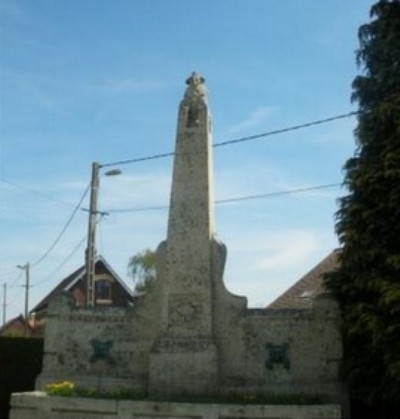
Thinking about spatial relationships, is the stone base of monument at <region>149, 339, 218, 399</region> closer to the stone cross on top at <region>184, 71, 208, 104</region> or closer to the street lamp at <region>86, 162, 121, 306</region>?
the stone cross on top at <region>184, 71, 208, 104</region>

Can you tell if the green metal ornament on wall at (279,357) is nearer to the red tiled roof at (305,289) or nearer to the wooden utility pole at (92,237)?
the red tiled roof at (305,289)

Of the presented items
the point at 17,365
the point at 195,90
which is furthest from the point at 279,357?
the point at 17,365

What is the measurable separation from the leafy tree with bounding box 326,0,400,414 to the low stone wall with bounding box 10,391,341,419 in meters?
1.52

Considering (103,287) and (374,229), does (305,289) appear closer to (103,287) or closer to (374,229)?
(374,229)

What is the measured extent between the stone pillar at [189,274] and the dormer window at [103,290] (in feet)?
86.2

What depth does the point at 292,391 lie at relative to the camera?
1373 centimetres

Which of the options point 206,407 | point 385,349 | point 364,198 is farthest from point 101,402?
point 364,198

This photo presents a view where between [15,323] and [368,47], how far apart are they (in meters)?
45.2

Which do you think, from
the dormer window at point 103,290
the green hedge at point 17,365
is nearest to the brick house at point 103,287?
the dormer window at point 103,290

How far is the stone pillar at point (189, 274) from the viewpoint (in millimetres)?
13805

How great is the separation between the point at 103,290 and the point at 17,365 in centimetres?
2173

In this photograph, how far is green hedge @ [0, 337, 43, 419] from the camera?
60.4 ft

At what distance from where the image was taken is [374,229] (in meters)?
12.7

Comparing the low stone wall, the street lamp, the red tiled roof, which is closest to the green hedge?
the street lamp
